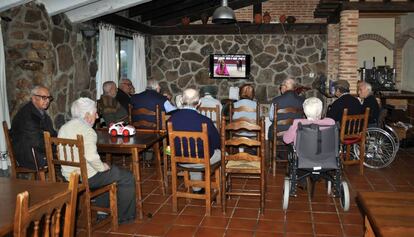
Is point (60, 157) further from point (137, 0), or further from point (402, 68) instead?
point (402, 68)

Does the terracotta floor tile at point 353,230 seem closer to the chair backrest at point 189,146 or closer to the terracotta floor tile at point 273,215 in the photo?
the terracotta floor tile at point 273,215

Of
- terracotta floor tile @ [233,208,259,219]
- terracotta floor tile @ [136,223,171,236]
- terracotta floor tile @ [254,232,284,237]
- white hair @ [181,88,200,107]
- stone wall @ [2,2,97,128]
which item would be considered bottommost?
terracotta floor tile @ [254,232,284,237]

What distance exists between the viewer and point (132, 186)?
11.4 ft

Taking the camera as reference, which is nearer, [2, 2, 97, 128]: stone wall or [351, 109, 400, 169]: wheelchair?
[2, 2, 97, 128]: stone wall

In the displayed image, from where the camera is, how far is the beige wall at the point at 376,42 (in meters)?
9.78

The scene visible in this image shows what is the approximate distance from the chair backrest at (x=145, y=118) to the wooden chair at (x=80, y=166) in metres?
1.65

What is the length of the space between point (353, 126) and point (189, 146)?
7.29 ft

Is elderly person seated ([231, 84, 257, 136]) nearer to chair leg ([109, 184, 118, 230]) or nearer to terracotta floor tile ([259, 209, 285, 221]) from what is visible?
terracotta floor tile ([259, 209, 285, 221])

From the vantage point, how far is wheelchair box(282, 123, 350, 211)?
11.8 ft

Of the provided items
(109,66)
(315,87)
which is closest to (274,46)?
(315,87)

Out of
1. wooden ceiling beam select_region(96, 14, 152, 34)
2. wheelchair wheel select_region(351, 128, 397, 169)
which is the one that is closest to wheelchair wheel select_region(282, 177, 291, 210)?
wheelchair wheel select_region(351, 128, 397, 169)

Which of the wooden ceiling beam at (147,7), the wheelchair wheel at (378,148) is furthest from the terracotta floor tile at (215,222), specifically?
the wooden ceiling beam at (147,7)

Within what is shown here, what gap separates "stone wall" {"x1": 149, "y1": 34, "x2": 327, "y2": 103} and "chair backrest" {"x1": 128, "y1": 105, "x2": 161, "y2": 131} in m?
4.14

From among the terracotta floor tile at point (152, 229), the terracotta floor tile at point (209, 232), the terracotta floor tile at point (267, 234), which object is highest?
the terracotta floor tile at point (152, 229)
